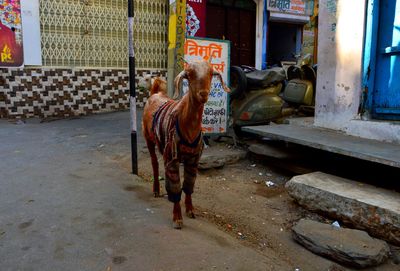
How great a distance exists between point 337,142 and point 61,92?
6400 millimetres

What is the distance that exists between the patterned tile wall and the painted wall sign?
466 centimetres

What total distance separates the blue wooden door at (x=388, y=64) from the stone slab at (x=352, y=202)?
1.45 metres

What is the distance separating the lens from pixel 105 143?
6.13 metres

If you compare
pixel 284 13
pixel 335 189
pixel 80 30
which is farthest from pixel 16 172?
pixel 284 13

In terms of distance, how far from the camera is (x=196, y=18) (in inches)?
397

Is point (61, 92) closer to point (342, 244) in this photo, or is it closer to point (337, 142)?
point (337, 142)

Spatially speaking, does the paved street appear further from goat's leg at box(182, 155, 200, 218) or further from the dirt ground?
the dirt ground

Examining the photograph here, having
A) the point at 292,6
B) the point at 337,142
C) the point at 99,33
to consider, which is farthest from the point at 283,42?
the point at 337,142

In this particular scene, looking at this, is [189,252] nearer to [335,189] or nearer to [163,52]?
[335,189]

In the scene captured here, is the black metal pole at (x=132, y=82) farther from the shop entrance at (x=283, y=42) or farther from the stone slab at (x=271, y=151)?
the shop entrance at (x=283, y=42)

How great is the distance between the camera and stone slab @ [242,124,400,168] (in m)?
3.66

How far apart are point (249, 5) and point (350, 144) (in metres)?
7.94

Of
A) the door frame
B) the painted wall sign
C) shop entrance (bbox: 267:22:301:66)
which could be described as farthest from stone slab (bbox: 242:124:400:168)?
shop entrance (bbox: 267:22:301:66)

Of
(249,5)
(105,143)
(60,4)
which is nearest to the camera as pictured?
(105,143)
